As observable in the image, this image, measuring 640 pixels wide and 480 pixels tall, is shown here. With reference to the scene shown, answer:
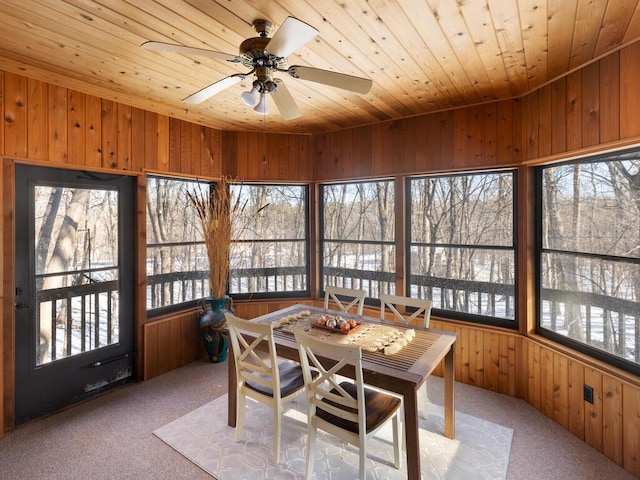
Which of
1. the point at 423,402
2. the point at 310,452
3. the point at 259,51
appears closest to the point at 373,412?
the point at 310,452

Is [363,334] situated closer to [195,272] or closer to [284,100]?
[284,100]

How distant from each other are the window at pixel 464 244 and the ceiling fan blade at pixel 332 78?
6.58 feet

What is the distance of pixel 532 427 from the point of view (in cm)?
265

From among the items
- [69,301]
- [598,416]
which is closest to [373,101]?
[598,416]

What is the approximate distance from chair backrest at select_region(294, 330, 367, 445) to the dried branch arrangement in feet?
6.65

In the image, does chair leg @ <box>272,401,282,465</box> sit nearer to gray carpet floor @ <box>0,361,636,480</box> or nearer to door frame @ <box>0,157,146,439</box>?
gray carpet floor @ <box>0,361,636,480</box>

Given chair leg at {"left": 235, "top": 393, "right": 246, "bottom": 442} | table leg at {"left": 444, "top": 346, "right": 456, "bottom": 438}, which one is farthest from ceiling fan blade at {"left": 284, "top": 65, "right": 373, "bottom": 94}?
chair leg at {"left": 235, "top": 393, "right": 246, "bottom": 442}

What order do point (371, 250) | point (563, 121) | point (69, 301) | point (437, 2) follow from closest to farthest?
point (437, 2) → point (563, 121) → point (69, 301) → point (371, 250)

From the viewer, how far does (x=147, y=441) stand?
247 cm

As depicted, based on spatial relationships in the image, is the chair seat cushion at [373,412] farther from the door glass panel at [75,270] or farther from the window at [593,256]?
the door glass panel at [75,270]

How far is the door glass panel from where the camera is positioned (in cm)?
282

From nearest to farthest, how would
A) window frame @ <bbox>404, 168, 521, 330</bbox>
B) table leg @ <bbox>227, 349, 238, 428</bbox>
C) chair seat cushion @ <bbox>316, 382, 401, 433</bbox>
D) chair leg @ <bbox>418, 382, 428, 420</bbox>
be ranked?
chair seat cushion @ <bbox>316, 382, 401, 433</bbox>
table leg @ <bbox>227, 349, 238, 428</bbox>
chair leg @ <bbox>418, 382, 428, 420</bbox>
window frame @ <bbox>404, 168, 521, 330</bbox>

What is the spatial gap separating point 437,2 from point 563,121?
1542 millimetres

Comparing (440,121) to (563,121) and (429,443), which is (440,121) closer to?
(563,121)
